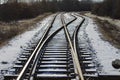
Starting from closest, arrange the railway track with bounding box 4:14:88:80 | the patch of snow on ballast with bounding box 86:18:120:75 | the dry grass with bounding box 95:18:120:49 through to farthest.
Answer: the railway track with bounding box 4:14:88:80, the patch of snow on ballast with bounding box 86:18:120:75, the dry grass with bounding box 95:18:120:49

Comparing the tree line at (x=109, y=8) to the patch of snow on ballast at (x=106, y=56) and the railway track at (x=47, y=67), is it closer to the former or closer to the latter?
the patch of snow on ballast at (x=106, y=56)

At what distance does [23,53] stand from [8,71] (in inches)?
142

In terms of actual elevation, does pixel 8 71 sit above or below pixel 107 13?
above

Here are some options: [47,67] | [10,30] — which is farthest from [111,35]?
[47,67]

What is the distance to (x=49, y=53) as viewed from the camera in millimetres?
13898

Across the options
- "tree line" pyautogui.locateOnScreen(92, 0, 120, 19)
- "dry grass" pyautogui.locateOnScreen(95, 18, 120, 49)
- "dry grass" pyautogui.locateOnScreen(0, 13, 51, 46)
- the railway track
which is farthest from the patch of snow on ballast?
"tree line" pyautogui.locateOnScreen(92, 0, 120, 19)

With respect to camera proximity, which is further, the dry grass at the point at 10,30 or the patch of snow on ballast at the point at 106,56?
the dry grass at the point at 10,30

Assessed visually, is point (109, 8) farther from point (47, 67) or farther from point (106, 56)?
point (47, 67)

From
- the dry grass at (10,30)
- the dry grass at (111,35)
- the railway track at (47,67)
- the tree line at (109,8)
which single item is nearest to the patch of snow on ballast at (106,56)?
the railway track at (47,67)

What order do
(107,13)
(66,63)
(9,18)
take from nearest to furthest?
(66,63) → (9,18) → (107,13)

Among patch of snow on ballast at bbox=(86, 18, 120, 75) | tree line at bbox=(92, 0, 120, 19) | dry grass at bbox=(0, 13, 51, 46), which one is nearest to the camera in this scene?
patch of snow on ballast at bbox=(86, 18, 120, 75)

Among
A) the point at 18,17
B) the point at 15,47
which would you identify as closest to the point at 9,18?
the point at 18,17

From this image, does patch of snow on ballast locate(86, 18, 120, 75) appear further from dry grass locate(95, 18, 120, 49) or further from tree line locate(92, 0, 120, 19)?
tree line locate(92, 0, 120, 19)

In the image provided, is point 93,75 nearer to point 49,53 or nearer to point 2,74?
point 2,74
